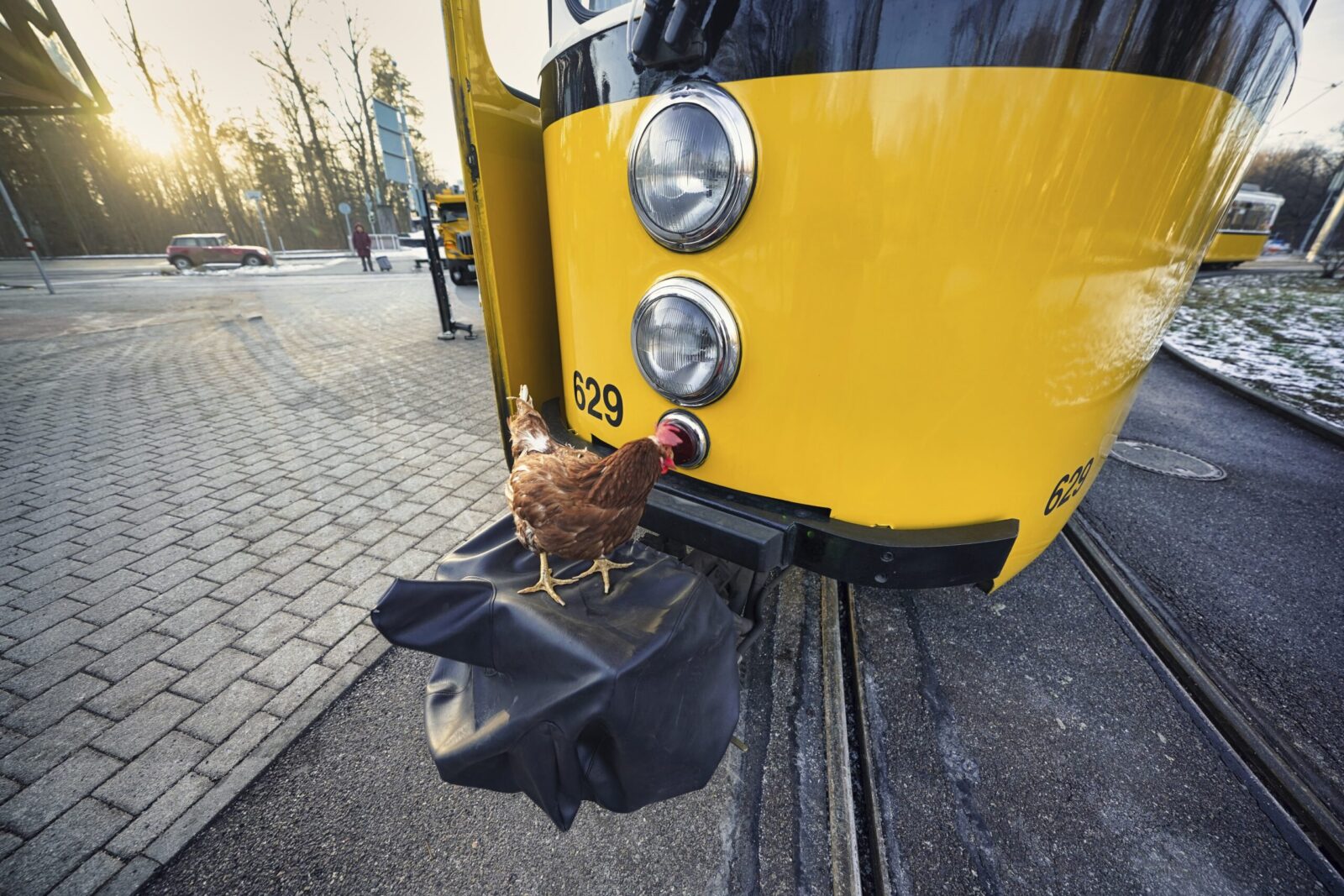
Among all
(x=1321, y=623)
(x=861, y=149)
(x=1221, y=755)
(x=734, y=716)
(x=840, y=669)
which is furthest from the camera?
(x=1321, y=623)

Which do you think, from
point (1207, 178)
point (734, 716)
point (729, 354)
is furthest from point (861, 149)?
point (734, 716)

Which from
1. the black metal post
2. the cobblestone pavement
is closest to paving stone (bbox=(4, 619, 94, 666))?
the cobblestone pavement

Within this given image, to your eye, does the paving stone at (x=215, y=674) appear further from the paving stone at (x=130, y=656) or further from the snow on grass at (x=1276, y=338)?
the snow on grass at (x=1276, y=338)

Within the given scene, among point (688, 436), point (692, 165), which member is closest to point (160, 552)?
point (688, 436)

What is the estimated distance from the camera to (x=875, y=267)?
123 cm

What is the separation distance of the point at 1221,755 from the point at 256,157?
1537 inches

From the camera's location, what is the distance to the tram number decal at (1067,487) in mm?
1662

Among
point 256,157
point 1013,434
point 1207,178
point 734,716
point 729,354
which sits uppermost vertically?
point 256,157

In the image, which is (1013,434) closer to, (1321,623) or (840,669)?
(840,669)

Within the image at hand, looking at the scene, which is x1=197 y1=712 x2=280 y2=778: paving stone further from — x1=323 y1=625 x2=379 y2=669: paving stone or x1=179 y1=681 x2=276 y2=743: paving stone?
x1=323 y1=625 x2=379 y2=669: paving stone

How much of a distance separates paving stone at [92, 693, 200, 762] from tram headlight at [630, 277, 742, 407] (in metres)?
2.20

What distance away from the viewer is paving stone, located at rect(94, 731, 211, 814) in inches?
63.7

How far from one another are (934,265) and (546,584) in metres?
1.45

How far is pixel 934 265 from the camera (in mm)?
1201
